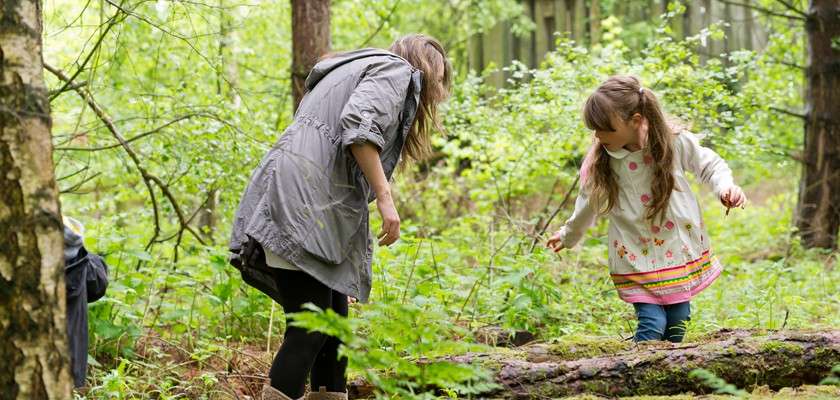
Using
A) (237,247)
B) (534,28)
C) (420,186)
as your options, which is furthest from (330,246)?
(534,28)

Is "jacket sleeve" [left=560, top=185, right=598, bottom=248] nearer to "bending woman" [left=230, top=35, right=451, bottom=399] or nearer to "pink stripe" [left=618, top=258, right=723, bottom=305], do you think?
"pink stripe" [left=618, top=258, right=723, bottom=305]

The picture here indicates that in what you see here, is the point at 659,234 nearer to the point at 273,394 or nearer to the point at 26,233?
the point at 273,394

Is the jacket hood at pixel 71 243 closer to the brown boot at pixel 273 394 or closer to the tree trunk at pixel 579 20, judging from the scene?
the brown boot at pixel 273 394

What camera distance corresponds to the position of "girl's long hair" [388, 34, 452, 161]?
137 inches

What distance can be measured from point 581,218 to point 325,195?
1.58 metres

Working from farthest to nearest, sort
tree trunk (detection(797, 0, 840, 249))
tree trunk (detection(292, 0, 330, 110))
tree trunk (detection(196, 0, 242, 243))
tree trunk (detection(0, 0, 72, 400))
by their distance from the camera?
1. tree trunk (detection(797, 0, 840, 249))
2. tree trunk (detection(292, 0, 330, 110))
3. tree trunk (detection(196, 0, 242, 243))
4. tree trunk (detection(0, 0, 72, 400))

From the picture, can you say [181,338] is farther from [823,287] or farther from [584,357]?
[823,287]

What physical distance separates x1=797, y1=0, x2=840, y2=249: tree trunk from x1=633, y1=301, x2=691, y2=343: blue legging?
517 cm

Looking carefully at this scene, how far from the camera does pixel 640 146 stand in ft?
13.5

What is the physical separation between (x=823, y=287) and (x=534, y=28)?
236 inches

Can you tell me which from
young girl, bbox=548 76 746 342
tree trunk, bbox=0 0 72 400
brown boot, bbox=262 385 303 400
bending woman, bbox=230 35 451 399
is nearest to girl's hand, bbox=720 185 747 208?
young girl, bbox=548 76 746 342

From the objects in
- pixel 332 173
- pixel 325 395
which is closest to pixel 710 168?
pixel 332 173

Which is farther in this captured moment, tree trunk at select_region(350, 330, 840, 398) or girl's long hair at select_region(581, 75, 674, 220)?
girl's long hair at select_region(581, 75, 674, 220)

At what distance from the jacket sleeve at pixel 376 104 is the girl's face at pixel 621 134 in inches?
46.9
